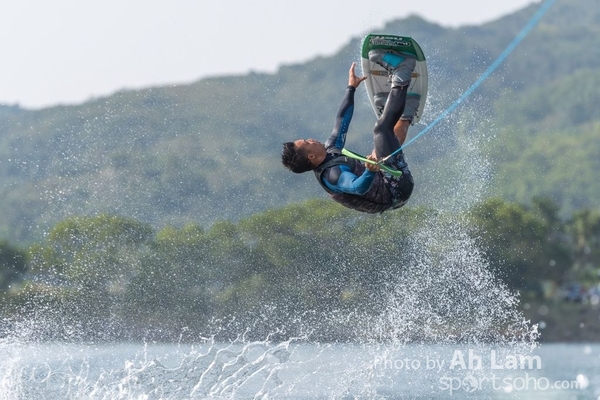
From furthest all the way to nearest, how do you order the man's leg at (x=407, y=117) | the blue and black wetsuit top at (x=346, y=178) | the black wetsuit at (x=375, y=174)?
the man's leg at (x=407, y=117) < the black wetsuit at (x=375, y=174) < the blue and black wetsuit top at (x=346, y=178)

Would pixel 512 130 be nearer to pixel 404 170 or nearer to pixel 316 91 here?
pixel 316 91

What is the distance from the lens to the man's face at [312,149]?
843cm

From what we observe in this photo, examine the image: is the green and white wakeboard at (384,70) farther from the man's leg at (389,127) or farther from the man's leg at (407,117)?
the man's leg at (389,127)

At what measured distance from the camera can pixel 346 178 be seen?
27.3 feet

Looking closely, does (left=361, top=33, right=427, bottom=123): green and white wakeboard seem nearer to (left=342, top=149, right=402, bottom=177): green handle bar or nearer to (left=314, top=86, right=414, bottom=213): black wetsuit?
(left=314, top=86, right=414, bottom=213): black wetsuit

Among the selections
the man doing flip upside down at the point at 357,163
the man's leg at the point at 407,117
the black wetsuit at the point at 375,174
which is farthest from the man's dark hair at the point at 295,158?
the man's leg at the point at 407,117

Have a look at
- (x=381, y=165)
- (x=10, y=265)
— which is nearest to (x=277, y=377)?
(x=381, y=165)

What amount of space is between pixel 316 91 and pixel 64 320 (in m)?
47.8

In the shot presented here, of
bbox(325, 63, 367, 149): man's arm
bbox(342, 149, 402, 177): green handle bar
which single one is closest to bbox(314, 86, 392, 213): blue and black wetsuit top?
bbox(325, 63, 367, 149): man's arm

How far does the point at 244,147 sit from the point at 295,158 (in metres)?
45.7

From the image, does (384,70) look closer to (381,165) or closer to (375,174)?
(375,174)

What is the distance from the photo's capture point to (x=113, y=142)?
55.3 metres

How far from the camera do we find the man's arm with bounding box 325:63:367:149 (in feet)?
28.7

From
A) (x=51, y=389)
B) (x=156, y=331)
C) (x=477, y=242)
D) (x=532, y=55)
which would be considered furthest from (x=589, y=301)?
(x=532, y=55)
